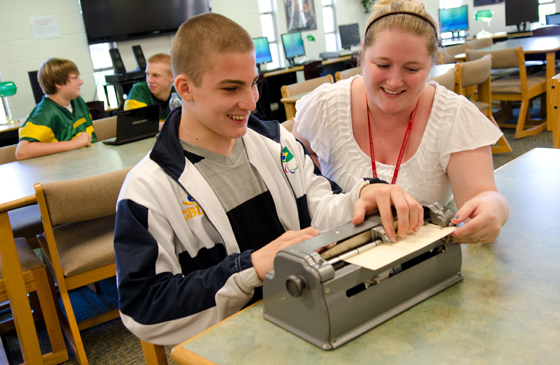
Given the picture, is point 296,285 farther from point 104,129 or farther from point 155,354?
point 104,129

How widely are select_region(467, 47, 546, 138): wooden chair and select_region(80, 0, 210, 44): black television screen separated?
4300 mm

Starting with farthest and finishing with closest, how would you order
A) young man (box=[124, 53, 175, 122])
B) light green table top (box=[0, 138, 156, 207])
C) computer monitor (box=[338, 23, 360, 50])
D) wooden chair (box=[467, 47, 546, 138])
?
computer monitor (box=[338, 23, 360, 50]), wooden chair (box=[467, 47, 546, 138]), young man (box=[124, 53, 175, 122]), light green table top (box=[0, 138, 156, 207])

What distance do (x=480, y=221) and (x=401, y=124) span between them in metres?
0.63

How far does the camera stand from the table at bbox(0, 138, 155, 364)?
1.85m

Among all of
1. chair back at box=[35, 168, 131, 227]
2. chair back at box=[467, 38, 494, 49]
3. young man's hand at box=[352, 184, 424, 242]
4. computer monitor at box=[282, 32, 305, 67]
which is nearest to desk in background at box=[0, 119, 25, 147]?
chair back at box=[35, 168, 131, 227]

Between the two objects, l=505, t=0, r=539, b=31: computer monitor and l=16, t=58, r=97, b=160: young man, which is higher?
l=505, t=0, r=539, b=31: computer monitor

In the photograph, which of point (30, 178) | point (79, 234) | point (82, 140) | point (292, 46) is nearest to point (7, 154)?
point (82, 140)

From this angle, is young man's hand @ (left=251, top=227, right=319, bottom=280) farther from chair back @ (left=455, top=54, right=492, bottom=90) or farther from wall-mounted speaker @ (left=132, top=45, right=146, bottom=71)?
wall-mounted speaker @ (left=132, top=45, right=146, bottom=71)

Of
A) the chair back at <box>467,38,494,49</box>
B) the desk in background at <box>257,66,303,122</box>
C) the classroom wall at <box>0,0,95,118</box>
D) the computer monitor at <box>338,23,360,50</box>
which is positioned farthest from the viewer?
the computer monitor at <box>338,23,360,50</box>

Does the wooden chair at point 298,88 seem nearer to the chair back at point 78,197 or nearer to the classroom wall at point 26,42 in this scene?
the chair back at point 78,197

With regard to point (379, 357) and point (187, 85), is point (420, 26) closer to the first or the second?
point (187, 85)

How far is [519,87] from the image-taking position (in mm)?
4711

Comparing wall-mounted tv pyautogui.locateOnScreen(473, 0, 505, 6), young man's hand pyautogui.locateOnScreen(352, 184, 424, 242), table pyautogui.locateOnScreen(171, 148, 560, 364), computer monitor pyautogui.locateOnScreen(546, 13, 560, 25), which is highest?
wall-mounted tv pyautogui.locateOnScreen(473, 0, 505, 6)

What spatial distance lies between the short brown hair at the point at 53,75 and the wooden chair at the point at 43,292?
54.3 inches
